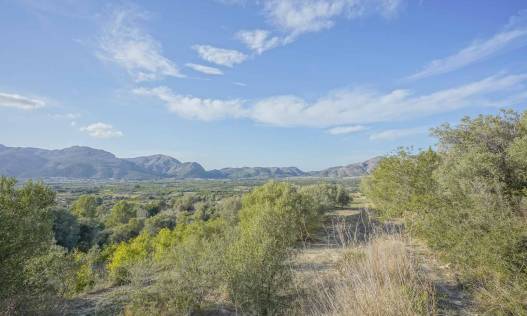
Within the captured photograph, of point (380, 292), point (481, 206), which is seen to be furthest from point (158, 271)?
point (481, 206)

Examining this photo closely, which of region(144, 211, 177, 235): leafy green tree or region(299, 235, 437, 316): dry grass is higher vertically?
region(299, 235, 437, 316): dry grass

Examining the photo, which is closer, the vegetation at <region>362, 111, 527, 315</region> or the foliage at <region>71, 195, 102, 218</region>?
the vegetation at <region>362, 111, 527, 315</region>

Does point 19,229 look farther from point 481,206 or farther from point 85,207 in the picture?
point 85,207

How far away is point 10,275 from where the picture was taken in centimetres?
597

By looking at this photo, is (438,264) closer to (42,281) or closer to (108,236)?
(42,281)

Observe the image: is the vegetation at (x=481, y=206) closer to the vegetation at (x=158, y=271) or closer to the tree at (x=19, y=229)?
the vegetation at (x=158, y=271)

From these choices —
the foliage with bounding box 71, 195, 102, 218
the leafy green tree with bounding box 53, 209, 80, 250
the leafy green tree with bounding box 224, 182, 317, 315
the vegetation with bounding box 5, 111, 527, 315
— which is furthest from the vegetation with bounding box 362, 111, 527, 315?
the foliage with bounding box 71, 195, 102, 218

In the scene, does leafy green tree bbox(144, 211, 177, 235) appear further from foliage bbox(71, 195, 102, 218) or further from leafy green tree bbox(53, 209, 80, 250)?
foliage bbox(71, 195, 102, 218)

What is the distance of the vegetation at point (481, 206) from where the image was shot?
251 inches

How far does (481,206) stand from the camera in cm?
775

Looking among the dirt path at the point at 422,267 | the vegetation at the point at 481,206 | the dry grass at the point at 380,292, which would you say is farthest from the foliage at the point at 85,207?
the dry grass at the point at 380,292

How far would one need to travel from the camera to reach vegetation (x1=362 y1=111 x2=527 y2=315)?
20.9 feet

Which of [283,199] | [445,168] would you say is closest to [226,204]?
[283,199]

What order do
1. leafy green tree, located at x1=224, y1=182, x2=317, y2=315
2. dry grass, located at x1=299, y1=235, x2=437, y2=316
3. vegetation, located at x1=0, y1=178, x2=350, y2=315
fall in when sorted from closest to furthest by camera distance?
dry grass, located at x1=299, y1=235, x2=437, y2=316 → vegetation, located at x1=0, y1=178, x2=350, y2=315 → leafy green tree, located at x1=224, y1=182, x2=317, y2=315
